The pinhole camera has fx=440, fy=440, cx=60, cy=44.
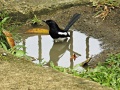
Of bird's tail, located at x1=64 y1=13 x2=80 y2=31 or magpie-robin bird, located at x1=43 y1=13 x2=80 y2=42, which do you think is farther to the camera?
bird's tail, located at x1=64 y1=13 x2=80 y2=31

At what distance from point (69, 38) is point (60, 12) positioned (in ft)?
4.25

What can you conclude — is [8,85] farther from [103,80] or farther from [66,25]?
[66,25]

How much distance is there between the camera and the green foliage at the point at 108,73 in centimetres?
550

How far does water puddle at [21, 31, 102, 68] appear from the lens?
714 cm

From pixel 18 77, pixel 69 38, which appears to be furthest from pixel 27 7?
pixel 18 77

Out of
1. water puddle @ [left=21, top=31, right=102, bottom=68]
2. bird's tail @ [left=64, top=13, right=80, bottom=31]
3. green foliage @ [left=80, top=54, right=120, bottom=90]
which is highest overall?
bird's tail @ [left=64, top=13, right=80, bottom=31]

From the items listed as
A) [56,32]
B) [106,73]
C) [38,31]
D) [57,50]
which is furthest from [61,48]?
[106,73]

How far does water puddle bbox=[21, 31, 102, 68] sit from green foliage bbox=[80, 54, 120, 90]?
0.55 m

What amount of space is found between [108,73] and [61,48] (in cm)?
180

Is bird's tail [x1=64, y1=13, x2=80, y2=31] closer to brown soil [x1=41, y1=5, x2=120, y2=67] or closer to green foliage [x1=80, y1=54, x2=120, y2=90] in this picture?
brown soil [x1=41, y1=5, x2=120, y2=67]

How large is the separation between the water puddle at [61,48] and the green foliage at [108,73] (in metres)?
0.55

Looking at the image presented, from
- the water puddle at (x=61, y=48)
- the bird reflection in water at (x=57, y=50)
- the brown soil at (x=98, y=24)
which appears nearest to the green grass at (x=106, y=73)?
the brown soil at (x=98, y=24)

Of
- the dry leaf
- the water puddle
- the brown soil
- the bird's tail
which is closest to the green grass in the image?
the brown soil

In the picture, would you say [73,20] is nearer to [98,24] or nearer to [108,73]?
[98,24]
